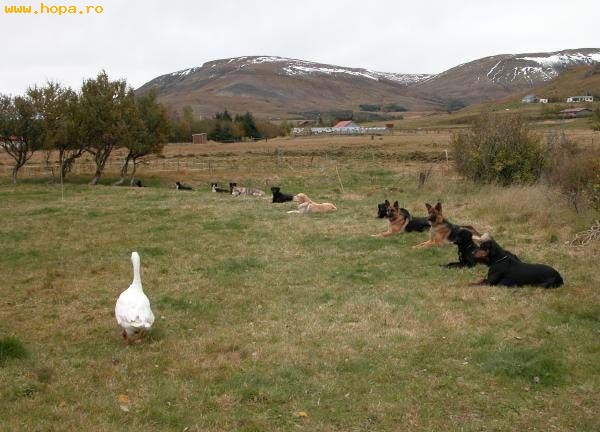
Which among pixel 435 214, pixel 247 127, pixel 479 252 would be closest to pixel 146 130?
pixel 435 214

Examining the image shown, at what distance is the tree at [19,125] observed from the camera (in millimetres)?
33219

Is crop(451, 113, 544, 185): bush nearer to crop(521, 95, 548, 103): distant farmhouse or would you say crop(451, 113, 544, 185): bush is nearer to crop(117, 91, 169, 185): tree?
crop(117, 91, 169, 185): tree

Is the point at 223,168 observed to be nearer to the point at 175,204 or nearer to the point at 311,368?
the point at 175,204

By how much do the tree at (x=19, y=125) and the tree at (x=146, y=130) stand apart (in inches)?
210

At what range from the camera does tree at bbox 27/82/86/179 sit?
108 feet

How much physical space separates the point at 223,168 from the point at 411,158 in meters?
16.0

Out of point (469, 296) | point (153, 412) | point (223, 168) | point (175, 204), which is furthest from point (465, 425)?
point (223, 168)

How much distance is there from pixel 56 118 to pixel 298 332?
98.7 feet

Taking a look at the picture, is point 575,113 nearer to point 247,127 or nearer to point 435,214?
point 247,127

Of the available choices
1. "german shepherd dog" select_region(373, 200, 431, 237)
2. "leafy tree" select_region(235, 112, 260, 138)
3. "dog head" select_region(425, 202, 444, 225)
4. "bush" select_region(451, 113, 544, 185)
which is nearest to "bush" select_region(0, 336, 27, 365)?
"dog head" select_region(425, 202, 444, 225)

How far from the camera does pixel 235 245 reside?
14.7 meters

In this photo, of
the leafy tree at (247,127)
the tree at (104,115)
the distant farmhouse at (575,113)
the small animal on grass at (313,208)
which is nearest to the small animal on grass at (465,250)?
the small animal on grass at (313,208)

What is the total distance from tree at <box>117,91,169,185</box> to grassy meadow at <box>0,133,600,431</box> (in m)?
18.8

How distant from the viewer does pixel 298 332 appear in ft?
26.9
